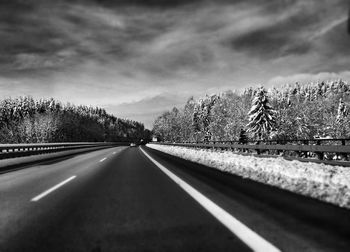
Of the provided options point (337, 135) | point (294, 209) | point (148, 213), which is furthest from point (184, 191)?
point (337, 135)

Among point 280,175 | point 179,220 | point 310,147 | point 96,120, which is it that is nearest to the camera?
point 179,220

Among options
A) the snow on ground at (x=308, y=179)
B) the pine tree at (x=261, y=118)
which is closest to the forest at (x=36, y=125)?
the pine tree at (x=261, y=118)

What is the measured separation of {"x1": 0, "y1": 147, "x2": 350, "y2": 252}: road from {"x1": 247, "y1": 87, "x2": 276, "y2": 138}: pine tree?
44390 mm

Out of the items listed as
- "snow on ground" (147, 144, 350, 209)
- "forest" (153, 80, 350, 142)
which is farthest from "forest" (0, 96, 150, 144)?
"snow on ground" (147, 144, 350, 209)

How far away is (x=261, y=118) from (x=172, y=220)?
47.7m

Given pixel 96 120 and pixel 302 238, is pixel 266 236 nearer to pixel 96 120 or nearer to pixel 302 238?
pixel 302 238

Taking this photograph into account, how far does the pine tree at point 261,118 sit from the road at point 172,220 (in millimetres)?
44390

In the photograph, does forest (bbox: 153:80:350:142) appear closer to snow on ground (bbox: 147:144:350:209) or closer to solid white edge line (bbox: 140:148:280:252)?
snow on ground (bbox: 147:144:350:209)

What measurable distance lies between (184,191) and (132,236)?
330 cm

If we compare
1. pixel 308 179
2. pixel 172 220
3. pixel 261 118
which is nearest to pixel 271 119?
pixel 261 118

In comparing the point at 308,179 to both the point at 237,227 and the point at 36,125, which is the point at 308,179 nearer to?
the point at 237,227

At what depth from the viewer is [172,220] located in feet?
15.0

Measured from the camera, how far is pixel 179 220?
4570 millimetres

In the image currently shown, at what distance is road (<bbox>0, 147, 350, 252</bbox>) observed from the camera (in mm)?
3498
